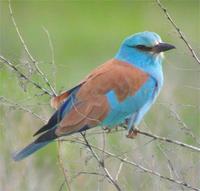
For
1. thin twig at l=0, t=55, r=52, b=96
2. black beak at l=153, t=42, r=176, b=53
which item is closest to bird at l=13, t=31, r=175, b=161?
black beak at l=153, t=42, r=176, b=53

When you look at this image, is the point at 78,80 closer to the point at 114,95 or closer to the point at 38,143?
the point at 114,95

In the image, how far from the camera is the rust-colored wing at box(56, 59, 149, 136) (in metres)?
5.06

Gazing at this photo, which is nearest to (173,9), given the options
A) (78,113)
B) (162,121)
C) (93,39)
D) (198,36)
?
(93,39)

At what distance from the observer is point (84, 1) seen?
14.4 meters

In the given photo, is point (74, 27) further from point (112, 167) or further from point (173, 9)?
point (112, 167)

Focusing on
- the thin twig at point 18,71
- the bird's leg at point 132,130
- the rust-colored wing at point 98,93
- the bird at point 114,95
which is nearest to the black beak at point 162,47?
the bird at point 114,95

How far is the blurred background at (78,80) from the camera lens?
16.1ft

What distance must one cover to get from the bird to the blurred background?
8cm

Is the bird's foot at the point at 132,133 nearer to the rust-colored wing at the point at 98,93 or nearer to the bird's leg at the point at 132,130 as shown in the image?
the bird's leg at the point at 132,130

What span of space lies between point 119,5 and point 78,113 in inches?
379

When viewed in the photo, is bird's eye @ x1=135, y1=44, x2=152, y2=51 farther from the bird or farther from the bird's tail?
the bird's tail

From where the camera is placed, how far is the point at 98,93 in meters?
5.17

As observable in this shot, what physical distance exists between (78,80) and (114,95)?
172 inches

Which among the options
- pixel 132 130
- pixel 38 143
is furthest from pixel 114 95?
pixel 38 143
